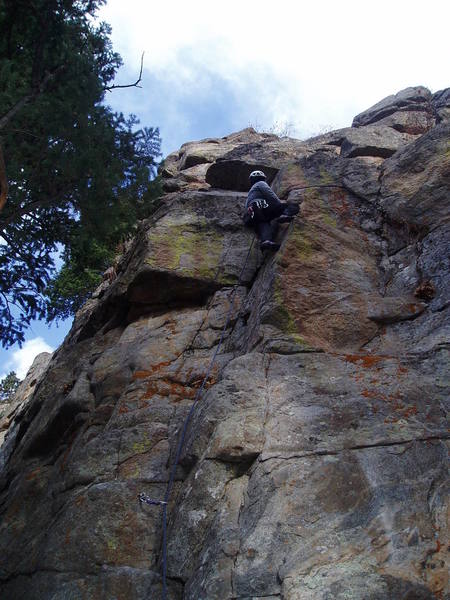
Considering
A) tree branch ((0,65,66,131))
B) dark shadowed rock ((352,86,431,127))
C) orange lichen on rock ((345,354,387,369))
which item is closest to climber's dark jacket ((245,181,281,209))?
orange lichen on rock ((345,354,387,369))

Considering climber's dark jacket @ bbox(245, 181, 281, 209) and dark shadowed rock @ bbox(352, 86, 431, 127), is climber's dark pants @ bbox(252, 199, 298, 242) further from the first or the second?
dark shadowed rock @ bbox(352, 86, 431, 127)

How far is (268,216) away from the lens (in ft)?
29.1

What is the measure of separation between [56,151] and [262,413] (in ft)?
18.2

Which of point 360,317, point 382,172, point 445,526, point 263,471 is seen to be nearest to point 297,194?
point 382,172

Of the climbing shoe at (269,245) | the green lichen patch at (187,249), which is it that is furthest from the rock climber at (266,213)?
the green lichen patch at (187,249)

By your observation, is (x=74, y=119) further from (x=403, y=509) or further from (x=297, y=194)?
(x=403, y=509)

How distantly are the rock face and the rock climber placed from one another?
0.20 m

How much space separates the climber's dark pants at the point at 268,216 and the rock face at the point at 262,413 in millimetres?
236

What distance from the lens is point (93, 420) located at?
742 centimetres

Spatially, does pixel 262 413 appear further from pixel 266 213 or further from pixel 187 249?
pixel 187 249

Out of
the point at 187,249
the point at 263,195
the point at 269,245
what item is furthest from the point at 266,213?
the point at 187,249

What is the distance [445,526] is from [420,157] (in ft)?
20.6

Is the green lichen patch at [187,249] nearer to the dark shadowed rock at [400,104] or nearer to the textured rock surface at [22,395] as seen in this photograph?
the textured rock surface at [22,395]

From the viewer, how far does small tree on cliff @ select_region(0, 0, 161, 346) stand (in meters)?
8.83
